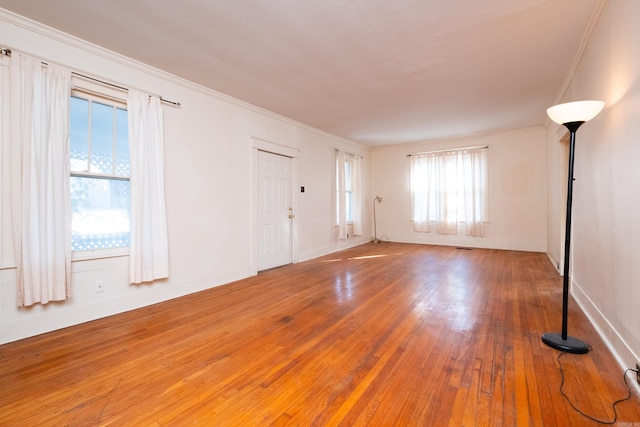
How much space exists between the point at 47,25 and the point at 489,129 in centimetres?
734

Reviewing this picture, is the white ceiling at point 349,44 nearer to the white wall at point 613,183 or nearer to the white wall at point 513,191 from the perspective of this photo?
the white wall at point 613,183

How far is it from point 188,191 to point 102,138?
1060mm

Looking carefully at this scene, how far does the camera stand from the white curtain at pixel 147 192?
3.14 metres

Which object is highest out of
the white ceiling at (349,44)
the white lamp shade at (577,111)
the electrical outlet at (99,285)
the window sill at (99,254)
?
the white ceiling at (349,44)

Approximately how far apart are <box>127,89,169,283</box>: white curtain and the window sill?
0.09 meters

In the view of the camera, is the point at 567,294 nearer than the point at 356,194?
Yes

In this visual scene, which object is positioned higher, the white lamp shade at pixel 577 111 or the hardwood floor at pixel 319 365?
the white lamp shade at pixel 577 111

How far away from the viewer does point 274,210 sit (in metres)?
5.16

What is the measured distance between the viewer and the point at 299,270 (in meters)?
4.93

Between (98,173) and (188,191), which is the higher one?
(98,173)

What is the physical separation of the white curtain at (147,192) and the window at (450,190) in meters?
6.21

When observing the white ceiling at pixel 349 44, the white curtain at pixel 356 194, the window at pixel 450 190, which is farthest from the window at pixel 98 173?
the window at pixel 450 190

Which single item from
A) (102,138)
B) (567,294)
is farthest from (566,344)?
(102,138)

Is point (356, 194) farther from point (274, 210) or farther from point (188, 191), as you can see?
point (188, 191)
